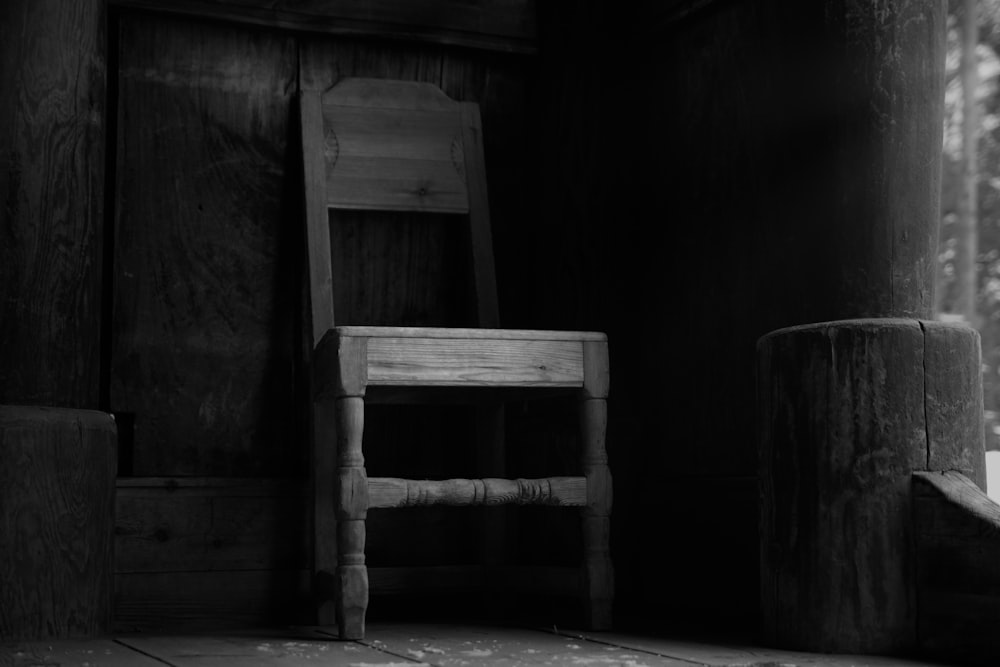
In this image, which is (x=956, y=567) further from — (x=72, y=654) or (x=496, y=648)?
(x=72, y=654)

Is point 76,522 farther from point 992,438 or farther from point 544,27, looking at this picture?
point 992,438

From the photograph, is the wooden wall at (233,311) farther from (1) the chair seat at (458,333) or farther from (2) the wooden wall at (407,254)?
(1) the chair seat at (458,333)

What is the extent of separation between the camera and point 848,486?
206 centimetres

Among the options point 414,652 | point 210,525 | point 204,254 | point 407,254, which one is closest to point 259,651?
point 414,652

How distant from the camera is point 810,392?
2.12m

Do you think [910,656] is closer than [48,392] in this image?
Yes

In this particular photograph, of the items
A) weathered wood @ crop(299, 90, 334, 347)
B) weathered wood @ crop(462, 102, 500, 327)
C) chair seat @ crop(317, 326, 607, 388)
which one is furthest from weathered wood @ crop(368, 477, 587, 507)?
weathered wood @ crop(462, 102, 500, 327)

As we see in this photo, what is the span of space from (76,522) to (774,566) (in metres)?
1.28

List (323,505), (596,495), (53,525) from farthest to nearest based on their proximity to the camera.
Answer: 1. (323,505)
2. (596,495)
3. (53,525)

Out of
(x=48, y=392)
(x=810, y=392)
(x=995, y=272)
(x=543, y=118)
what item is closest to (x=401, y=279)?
(x=543, y=118)

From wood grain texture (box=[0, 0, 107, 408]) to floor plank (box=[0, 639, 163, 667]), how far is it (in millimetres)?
474

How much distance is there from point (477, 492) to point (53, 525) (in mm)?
799

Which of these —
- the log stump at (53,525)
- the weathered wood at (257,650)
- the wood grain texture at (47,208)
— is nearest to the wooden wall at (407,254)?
the wood grain texture at (47,208)

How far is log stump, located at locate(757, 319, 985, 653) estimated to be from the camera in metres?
2.04
